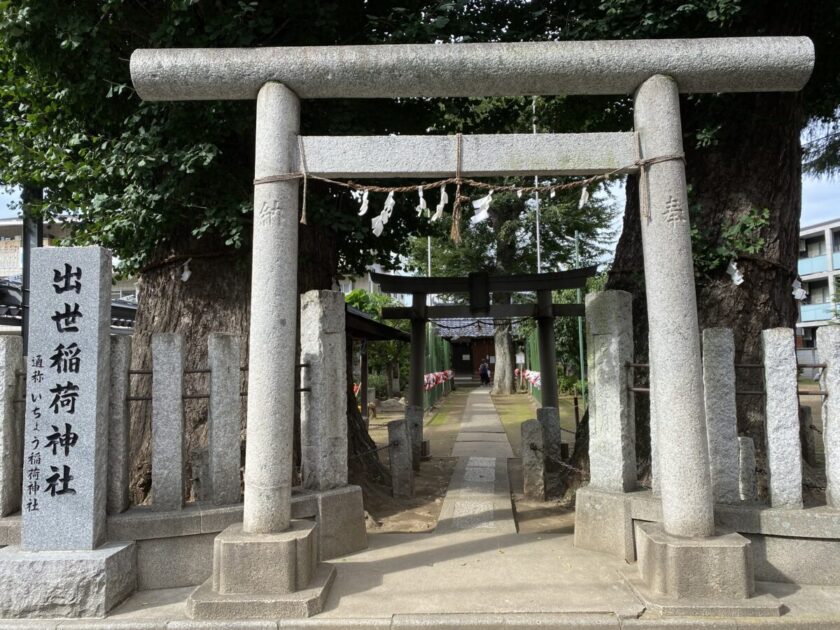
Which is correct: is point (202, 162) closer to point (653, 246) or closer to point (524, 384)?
point (653, 246)

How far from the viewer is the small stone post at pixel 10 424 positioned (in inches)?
175

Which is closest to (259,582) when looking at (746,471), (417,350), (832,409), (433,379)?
(746,471)

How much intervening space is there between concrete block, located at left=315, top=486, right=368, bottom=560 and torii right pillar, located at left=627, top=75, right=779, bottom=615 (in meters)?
2.46

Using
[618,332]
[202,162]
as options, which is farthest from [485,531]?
[202,162]

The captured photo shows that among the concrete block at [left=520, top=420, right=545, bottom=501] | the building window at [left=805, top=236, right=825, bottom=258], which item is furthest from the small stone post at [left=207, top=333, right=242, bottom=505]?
the building window at [left=805, top=236, right=825, bottom=258]

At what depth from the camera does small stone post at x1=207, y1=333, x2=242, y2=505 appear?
15.8ft

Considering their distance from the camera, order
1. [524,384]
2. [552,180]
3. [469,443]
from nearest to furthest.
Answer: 1. [469,443]
2. [552,180]
3. [524,384]

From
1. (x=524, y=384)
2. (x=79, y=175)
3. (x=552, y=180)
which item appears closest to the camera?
(x=79, y=175)

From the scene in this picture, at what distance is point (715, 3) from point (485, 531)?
5.82 meters

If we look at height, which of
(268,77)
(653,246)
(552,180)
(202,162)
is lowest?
(653,246)

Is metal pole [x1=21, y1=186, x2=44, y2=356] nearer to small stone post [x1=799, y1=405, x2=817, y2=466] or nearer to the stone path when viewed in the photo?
the stone path

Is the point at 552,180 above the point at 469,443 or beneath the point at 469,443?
above

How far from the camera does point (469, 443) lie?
13.4 meters

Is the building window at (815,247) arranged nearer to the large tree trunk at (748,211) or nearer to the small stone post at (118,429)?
the large tree trunk at (748,211)
